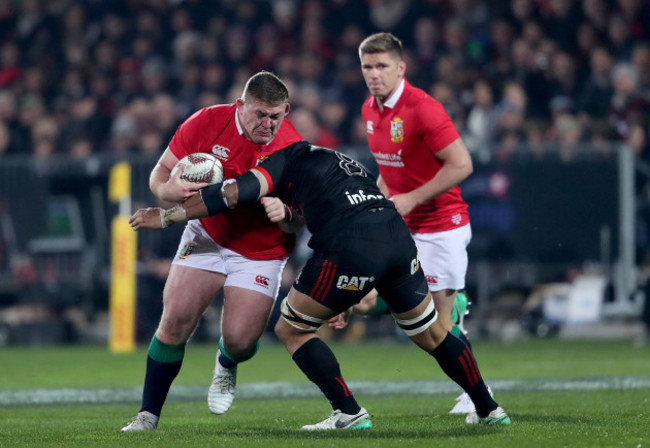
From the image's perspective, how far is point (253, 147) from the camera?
7.11m

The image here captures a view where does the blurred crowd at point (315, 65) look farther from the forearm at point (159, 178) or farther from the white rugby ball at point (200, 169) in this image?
the white rugby ball at point (200, 169)

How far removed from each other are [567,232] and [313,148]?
30.2 ft

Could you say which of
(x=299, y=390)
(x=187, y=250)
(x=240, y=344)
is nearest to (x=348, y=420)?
(x=240, y=344)

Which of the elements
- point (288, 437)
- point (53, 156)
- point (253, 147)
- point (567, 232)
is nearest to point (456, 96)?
point (567, 232)

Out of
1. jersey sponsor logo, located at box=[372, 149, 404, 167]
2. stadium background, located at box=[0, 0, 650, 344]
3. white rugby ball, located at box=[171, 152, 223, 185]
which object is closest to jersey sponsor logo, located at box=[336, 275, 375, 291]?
white rugby ball, located at box=[171, 152, 223, 185]

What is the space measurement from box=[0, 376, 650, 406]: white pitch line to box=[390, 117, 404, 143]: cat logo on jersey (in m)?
2.63

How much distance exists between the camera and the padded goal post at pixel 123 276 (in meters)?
15.7

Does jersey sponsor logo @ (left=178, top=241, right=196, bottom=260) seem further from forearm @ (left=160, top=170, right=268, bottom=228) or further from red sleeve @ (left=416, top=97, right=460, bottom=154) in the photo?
red sleeve @ (left=416, top=97, right=460, bottom=154)

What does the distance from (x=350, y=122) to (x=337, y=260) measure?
36.2 ft

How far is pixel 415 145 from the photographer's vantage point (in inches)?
305

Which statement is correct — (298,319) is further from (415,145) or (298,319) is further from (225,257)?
(415,145)

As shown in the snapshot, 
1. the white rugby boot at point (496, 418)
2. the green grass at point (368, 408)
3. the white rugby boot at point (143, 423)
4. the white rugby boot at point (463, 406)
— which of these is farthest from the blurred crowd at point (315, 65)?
the white rugby boot at point (496, 418)

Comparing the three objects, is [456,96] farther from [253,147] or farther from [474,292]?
[253,147]

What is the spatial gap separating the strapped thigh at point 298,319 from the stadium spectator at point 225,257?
84 cm
